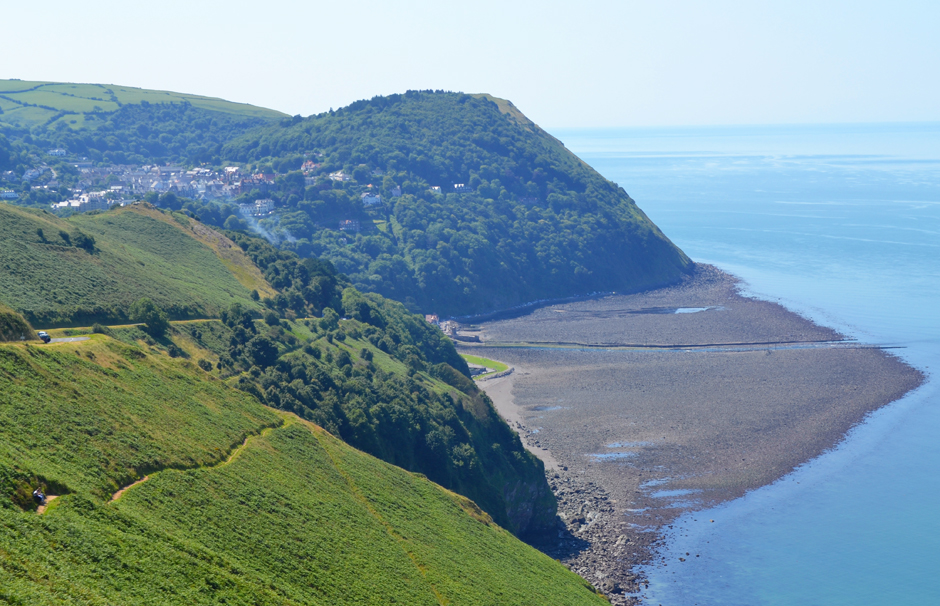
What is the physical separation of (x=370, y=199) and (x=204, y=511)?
15864cm

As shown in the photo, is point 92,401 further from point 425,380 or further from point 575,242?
point 575,242

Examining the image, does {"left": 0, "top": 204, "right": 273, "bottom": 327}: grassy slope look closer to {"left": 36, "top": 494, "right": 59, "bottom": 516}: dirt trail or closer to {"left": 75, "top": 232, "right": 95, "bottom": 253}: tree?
{"left": 75, "top": 232, "right": 95, "bottom": 253}: tree

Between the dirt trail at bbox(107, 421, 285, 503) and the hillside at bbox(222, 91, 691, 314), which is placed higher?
the hillside at bbox(222, 91, 691, 314)

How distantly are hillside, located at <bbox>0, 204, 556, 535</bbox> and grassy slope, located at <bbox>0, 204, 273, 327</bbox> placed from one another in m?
0.16

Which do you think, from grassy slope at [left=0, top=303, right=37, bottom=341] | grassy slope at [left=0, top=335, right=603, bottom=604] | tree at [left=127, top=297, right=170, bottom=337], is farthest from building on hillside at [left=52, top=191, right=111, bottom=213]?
grassy slope at [left=0, top=303, right=37, bottom=341]

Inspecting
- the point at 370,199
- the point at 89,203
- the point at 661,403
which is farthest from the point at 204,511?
the point at 370,199

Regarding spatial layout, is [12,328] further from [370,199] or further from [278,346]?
[370,199]

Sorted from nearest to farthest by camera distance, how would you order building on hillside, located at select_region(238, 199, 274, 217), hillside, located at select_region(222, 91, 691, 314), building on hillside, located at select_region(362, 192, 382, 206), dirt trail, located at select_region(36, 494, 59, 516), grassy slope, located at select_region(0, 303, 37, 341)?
dirt trail, located at select_region(36, 494, 59, 516) → grassy slope, located at select_region(0, 303, 37, 341) → hillside, located at select_region(222, 91, 691, 314) → building on hillside, located at select_region(238, 199, 274, 217) → building on hillside, located at select_region(362, 192, 382, 206)

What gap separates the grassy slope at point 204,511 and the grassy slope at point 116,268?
6.95 meters

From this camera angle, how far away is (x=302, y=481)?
43781 mm

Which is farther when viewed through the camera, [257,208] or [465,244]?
[257,208]

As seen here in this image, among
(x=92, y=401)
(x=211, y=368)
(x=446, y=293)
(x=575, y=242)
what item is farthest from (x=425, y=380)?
(x=575, y=242)

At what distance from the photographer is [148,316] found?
5769cm

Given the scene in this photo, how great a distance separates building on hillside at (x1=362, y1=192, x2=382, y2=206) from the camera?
618 feet
